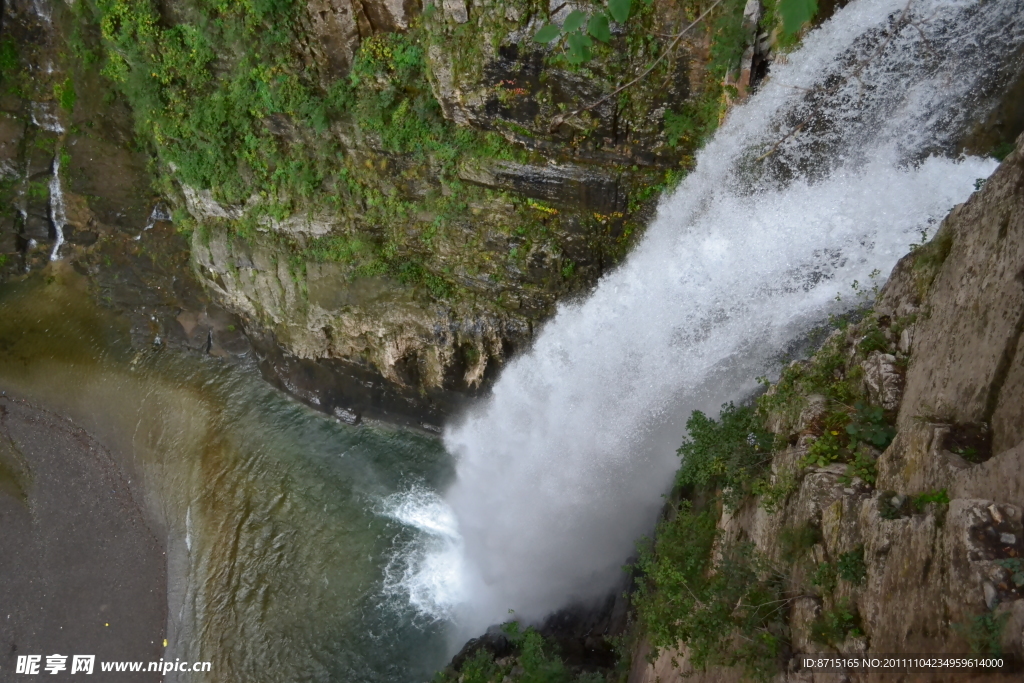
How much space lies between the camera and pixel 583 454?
950 centimetres

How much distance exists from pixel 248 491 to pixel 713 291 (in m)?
8.96

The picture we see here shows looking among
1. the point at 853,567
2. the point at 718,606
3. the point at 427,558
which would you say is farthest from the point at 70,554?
the point at 853,567

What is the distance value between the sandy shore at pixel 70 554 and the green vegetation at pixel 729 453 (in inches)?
380

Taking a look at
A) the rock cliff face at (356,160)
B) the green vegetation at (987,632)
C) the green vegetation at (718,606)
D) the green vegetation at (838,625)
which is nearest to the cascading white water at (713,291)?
the rock cliff face at (356,160)

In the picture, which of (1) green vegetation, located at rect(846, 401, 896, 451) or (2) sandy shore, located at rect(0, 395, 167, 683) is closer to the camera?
(1) green vegetation, located at rect(846, 401, 896, 451)

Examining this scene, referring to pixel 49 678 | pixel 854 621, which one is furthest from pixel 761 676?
pixel 49 678

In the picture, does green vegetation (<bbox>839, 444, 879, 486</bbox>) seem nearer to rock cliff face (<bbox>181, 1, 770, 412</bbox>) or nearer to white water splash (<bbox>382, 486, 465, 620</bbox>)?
rock cliff face (<bbox>181, 1, 770, 412</bbox>)

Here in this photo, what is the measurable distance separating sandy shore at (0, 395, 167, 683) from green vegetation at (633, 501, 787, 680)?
926 centimetres

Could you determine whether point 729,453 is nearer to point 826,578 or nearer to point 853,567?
point 826,578

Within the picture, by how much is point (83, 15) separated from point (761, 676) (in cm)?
1344

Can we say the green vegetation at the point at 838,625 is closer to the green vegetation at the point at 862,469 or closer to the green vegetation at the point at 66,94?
the green vegetation at the point at 862,469

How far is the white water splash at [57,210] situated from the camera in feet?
39.9

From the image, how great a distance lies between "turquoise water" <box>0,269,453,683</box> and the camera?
1032cm

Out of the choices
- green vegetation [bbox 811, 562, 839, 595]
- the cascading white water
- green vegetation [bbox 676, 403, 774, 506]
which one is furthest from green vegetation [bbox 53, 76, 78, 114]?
green vegetation [bbox 811, 562, 839, 595]
